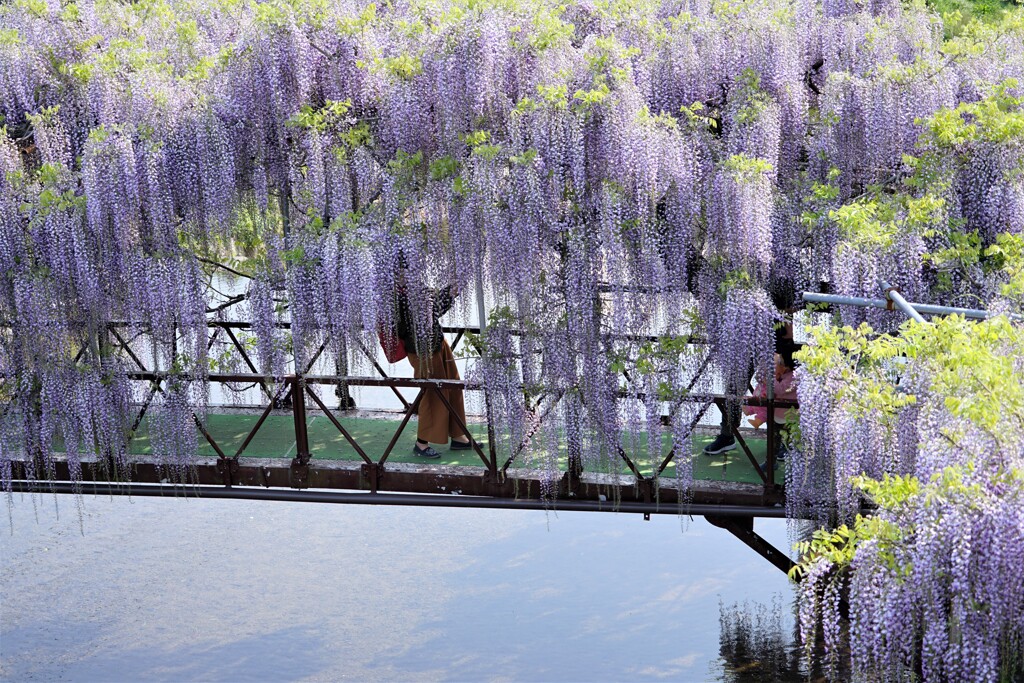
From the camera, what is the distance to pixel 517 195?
944 cm

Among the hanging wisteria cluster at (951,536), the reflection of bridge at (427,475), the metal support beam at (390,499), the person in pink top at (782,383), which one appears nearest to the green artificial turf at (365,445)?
the reflection of bridge at (427,475)

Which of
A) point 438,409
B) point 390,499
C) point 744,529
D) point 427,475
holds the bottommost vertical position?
point 744,529

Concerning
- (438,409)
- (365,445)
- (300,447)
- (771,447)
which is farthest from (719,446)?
(300,447)

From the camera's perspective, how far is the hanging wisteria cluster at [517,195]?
9.42 meters

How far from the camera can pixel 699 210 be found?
953 centimetres

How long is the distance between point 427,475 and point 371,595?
3.65m

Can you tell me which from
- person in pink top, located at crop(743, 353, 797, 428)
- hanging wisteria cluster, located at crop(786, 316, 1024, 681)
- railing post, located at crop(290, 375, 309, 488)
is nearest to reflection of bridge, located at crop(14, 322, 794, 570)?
railing post, located at crop(290, 375, 309, 488)

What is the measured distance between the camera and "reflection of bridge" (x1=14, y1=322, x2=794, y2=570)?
978 centimetres

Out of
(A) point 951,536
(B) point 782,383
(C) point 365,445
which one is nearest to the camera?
(A) point 951,536

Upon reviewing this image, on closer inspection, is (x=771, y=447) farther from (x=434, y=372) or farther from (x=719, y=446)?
(x=434, y=372)

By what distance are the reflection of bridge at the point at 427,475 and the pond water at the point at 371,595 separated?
2127mm

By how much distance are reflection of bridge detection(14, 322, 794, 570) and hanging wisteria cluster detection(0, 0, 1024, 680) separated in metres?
0.15

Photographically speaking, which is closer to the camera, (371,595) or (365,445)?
(365,445)

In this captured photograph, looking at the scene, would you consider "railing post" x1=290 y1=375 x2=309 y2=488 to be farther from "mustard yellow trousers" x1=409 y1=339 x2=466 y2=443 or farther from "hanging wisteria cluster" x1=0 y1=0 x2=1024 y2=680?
"mustard yellow trousers" x1=409 y1=339 x2=466 y2=443
